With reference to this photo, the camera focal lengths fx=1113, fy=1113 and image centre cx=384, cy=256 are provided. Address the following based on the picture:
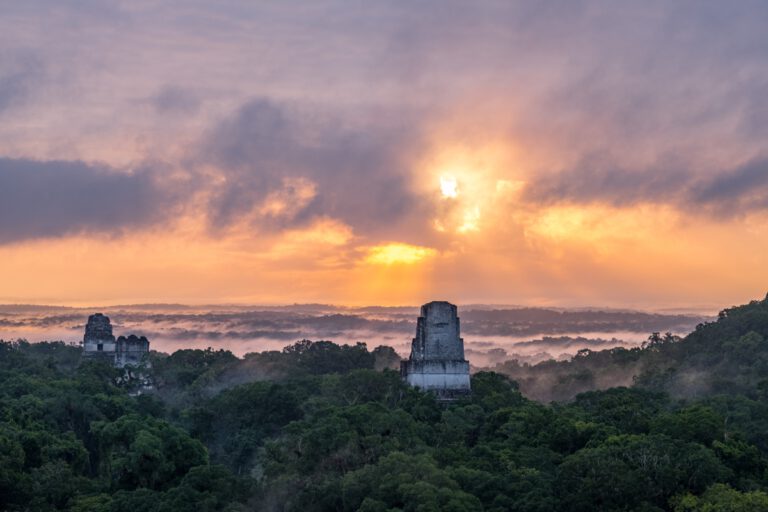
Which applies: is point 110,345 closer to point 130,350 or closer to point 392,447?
point 130,350

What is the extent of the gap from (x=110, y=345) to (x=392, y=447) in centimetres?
5252

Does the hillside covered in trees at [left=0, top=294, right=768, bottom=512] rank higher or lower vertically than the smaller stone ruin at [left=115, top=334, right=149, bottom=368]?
lower

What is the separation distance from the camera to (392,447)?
4356 cm

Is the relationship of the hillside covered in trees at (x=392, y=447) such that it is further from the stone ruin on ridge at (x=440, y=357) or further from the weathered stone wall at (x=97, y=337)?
the weathered stone wall at (x=97, y=337)

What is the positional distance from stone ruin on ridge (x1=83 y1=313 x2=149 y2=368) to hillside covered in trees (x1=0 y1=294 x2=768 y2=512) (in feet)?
37.8

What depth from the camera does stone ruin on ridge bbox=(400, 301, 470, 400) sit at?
2219 inches

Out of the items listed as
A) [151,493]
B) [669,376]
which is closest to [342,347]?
[669,376]

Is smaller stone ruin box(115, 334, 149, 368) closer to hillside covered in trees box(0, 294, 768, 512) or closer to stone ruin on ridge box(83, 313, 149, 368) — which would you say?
stone ruin on ridge box(83, 313, 149, 368)

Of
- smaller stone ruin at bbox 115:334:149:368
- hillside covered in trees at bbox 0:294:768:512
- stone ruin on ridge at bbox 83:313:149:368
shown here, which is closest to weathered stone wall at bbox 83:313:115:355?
stone ruin on ridge at bbox 83:313:149:368

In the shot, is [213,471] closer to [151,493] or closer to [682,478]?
[151,493]

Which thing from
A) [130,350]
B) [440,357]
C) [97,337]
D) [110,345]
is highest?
[97,337]

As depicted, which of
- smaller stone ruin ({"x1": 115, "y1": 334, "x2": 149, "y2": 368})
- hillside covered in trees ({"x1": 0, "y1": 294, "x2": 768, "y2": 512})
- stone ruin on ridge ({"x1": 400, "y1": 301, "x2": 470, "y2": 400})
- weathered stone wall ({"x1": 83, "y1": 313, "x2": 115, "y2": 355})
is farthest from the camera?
weathered stone wall ({"x1": 83, "y1": 313, "x2": 115, "y2": 355})

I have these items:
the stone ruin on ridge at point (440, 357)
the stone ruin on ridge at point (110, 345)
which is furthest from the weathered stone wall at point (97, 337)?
the stone ruin on ridge at point (440, 357)

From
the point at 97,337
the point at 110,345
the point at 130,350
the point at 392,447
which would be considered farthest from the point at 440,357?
the point at 97,337
